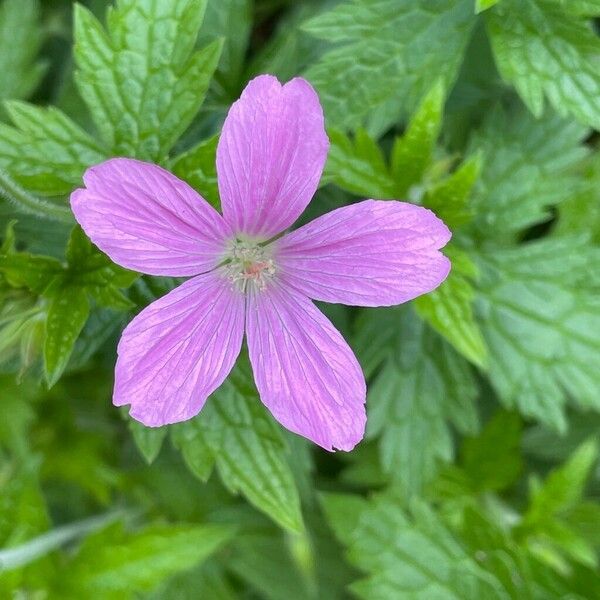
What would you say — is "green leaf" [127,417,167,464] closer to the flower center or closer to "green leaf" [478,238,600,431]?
the flower center

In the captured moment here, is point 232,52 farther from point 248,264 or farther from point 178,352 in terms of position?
point 178,352

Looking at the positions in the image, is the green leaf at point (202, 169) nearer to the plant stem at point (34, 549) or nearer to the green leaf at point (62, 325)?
the green leaf at point (62, 325)

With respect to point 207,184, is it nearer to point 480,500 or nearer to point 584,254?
point 584,254

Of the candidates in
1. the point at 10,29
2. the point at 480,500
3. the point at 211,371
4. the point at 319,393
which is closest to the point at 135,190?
the point at 211,371

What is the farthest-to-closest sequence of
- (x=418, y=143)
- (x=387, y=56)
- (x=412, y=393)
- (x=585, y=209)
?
(x=585, y=209) < (x=412, y=393) < (x=387, y=56) < (x=418, y=143)

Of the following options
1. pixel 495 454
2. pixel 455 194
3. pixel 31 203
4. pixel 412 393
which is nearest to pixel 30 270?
pixel 31 203

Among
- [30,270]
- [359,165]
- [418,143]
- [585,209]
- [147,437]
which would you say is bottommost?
[147,437]
